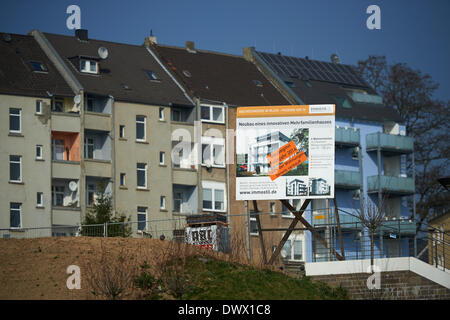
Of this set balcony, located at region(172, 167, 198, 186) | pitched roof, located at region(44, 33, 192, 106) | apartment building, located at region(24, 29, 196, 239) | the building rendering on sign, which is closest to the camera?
the building rendering on sign

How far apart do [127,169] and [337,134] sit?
1785 centimetres

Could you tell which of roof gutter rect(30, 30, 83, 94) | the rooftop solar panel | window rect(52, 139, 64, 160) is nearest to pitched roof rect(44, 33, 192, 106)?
roof gutter rect(30, 30, 83, 94)

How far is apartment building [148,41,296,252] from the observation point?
7869 cm

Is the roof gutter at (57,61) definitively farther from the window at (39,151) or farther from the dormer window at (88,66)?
the window at (39,151)

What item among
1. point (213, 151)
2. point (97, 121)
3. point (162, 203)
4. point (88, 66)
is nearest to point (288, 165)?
point (97, 121)

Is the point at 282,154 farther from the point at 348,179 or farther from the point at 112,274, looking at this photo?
the point at 348,179

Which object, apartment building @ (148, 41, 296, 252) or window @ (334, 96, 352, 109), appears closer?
apartment building @ (148, 41, 296, 252)

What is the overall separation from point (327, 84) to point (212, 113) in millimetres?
13879

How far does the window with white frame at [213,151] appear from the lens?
7906cm

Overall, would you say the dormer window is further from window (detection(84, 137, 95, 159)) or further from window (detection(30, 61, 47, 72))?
window (detection(84, 137, 95, 159))

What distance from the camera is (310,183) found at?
4631cm

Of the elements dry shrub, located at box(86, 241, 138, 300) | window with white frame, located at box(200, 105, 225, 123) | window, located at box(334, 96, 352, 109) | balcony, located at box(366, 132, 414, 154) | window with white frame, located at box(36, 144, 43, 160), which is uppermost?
window, located at box(334, 96, 352, 109)

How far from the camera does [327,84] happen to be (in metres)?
90.1

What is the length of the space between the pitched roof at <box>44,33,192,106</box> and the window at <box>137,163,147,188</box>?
13.5ft
